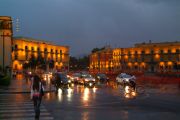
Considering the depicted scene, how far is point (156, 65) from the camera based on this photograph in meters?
165

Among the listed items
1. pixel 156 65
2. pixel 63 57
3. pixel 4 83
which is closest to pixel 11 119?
pixel 4 83

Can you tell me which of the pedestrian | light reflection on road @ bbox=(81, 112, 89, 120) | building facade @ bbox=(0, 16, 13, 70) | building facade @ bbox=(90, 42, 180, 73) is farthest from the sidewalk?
building facade @ bbox=(90, 42, 180, 73)

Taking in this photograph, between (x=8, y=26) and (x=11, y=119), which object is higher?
(x=8, y=26)

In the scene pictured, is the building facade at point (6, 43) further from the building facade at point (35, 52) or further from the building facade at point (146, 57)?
the building facade at point (146, 57)

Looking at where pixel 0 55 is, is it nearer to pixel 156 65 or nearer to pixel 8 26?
pixel 8 26

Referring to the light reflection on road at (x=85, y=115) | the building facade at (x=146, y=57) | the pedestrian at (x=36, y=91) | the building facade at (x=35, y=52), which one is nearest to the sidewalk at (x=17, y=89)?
the light reflection on road at (x=85, y=115)

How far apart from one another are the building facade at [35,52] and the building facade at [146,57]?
63.3 feet

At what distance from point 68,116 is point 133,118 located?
2.68m

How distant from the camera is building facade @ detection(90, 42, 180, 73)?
518 ft

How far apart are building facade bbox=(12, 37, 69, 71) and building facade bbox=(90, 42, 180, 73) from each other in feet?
63.3

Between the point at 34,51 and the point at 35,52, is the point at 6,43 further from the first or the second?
the point at 35,52

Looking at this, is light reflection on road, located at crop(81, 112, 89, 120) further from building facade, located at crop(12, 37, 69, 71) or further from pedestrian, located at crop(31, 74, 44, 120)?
building facade, located at crop(12, 37, 69, 71)

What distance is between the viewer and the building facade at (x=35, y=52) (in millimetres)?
151225

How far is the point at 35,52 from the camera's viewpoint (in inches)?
6531
